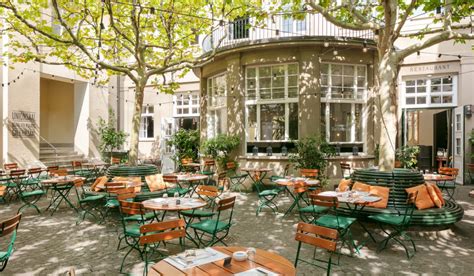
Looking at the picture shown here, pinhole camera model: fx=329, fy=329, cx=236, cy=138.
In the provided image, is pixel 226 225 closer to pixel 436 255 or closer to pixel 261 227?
pixel 261 227

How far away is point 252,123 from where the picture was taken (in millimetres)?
11086

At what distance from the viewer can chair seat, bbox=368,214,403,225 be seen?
196 inches

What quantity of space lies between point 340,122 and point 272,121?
2210mm

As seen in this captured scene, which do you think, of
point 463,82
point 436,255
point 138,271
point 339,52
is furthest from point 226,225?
point 463,82

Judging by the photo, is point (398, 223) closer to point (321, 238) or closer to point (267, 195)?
point (321, 238)

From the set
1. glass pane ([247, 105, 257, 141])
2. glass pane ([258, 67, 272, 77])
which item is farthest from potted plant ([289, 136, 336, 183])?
glass pane ([258, 67, 272, 77])

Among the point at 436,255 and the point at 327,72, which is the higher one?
the point at 327,72

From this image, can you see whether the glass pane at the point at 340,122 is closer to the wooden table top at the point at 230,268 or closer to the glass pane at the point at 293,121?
the glass pane at the point at 293,121

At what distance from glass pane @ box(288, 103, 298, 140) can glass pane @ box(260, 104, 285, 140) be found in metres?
0.24

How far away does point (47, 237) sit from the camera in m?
5.72

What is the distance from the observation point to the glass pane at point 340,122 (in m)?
10.7

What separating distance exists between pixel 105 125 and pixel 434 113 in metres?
15.6

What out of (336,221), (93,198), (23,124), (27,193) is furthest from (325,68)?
(23,124)

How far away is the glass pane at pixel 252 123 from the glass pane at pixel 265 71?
1.09 meters
